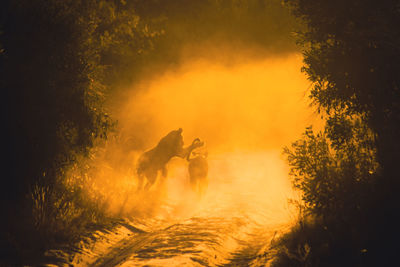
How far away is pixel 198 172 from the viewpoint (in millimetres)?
16719

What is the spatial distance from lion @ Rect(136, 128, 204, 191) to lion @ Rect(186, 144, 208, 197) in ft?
2.58

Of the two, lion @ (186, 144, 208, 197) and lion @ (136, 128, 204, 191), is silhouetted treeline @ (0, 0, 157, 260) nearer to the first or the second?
lion @ (136, 128, 204, 191)

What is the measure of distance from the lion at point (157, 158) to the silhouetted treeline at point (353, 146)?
7.20m

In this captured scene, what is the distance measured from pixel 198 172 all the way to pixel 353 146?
8.73m

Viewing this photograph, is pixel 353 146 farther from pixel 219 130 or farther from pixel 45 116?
pixel 219 130

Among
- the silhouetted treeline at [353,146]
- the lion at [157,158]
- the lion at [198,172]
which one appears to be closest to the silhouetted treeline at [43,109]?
the lion at [157,158]

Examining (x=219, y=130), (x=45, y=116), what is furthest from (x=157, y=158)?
(x=219, y=130)

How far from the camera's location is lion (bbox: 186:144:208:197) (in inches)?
660

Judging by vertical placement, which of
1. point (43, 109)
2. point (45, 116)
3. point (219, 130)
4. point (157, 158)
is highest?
point (219, 130)

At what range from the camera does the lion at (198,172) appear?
55.0 feet

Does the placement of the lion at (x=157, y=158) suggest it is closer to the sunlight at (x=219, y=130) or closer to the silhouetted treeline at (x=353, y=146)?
the sunlight at (x=219, y=130)

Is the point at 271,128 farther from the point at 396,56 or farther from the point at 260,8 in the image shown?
the point at 396,56

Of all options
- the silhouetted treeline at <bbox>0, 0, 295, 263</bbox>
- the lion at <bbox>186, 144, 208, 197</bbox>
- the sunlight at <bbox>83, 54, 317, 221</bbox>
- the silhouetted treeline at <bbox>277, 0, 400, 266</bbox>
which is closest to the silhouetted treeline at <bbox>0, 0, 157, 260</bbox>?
the silhouetted treeline at <bbox>0, 0, 295, 263</bbox>

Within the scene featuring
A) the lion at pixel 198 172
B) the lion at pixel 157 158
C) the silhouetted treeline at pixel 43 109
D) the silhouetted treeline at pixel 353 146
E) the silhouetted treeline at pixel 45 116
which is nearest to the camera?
the silhouetted treeline at pixel 353 146
